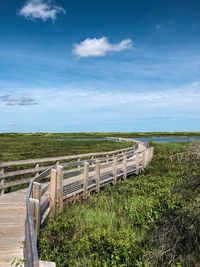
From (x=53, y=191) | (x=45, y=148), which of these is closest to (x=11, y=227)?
(x=53, y=191)

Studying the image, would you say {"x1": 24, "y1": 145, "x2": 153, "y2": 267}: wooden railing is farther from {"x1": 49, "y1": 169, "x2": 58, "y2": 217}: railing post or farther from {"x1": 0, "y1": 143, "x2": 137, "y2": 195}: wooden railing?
{"x1": 0, "y1": 143, "x2": 137, "y2": 195}: wooden railing

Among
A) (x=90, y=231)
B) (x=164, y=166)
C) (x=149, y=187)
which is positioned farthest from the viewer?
(x=164, y=166)

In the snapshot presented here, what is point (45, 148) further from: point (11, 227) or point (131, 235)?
point (131, 235)

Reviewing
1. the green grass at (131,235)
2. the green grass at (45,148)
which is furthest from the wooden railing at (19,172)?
the green grass at (45,148)

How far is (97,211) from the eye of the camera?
1284 centimetres

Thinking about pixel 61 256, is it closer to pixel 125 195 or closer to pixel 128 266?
pixel 128 266

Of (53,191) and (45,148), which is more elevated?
(53,191)

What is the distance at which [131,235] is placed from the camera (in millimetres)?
9609

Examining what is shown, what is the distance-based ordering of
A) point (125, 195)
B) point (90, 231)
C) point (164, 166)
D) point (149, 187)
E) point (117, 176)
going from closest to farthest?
point (90, 231), point (125, 195), point (149, 187), point (117, 176), point (164, 166)

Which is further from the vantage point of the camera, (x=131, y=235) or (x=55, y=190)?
(x=55, y=190)

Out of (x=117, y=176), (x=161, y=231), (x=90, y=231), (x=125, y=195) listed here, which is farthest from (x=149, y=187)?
Answer: (x=161, y=231)

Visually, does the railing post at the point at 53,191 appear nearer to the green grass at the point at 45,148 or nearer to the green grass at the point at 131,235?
the green grass at the point at 131,235

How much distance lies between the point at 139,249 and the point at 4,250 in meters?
2.63

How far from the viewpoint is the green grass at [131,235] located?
7.83m
